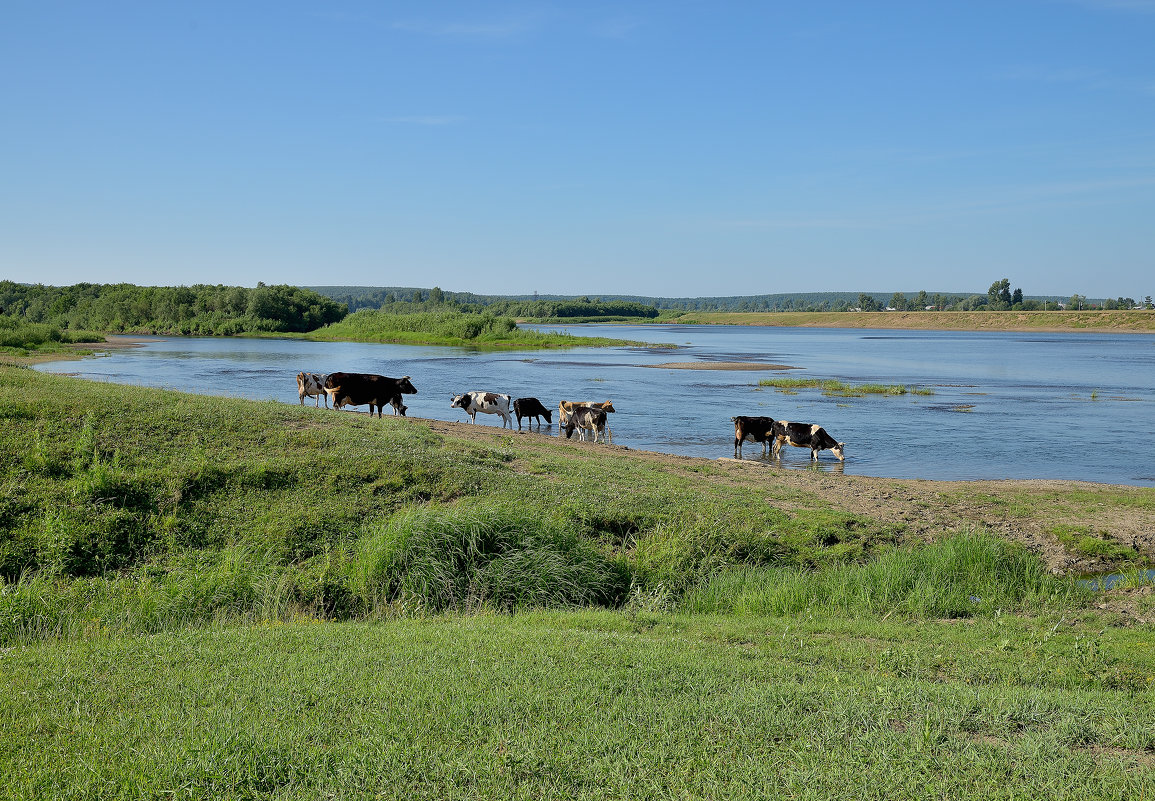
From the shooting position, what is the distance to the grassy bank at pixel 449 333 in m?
86.2

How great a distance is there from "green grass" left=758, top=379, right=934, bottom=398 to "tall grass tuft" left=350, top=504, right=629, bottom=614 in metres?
30.3

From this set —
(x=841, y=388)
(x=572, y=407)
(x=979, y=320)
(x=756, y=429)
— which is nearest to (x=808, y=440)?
(x=756, y=429)

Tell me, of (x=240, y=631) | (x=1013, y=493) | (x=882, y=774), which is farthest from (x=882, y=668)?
(x=1013, y=493)

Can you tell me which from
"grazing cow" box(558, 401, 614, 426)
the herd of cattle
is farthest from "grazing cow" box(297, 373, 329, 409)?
"grazing cow" box(558, 401, 614, 426)

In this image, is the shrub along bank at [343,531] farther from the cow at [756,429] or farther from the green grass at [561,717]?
the cow at [756,429]

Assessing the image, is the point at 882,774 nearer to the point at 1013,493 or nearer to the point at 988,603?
the point at 988,603

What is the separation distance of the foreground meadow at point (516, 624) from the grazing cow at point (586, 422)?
763 cm

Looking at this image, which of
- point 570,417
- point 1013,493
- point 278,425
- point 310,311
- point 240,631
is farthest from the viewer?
point 310,311

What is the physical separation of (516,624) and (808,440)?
15634 mm

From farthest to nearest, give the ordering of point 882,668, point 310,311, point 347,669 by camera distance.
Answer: point 310,311
point 882,668
point 347,669

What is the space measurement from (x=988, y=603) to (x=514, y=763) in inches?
273

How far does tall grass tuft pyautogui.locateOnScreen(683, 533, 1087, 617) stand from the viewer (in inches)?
343

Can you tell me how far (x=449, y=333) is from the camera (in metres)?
89.8

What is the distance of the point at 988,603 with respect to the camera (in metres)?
8.89
